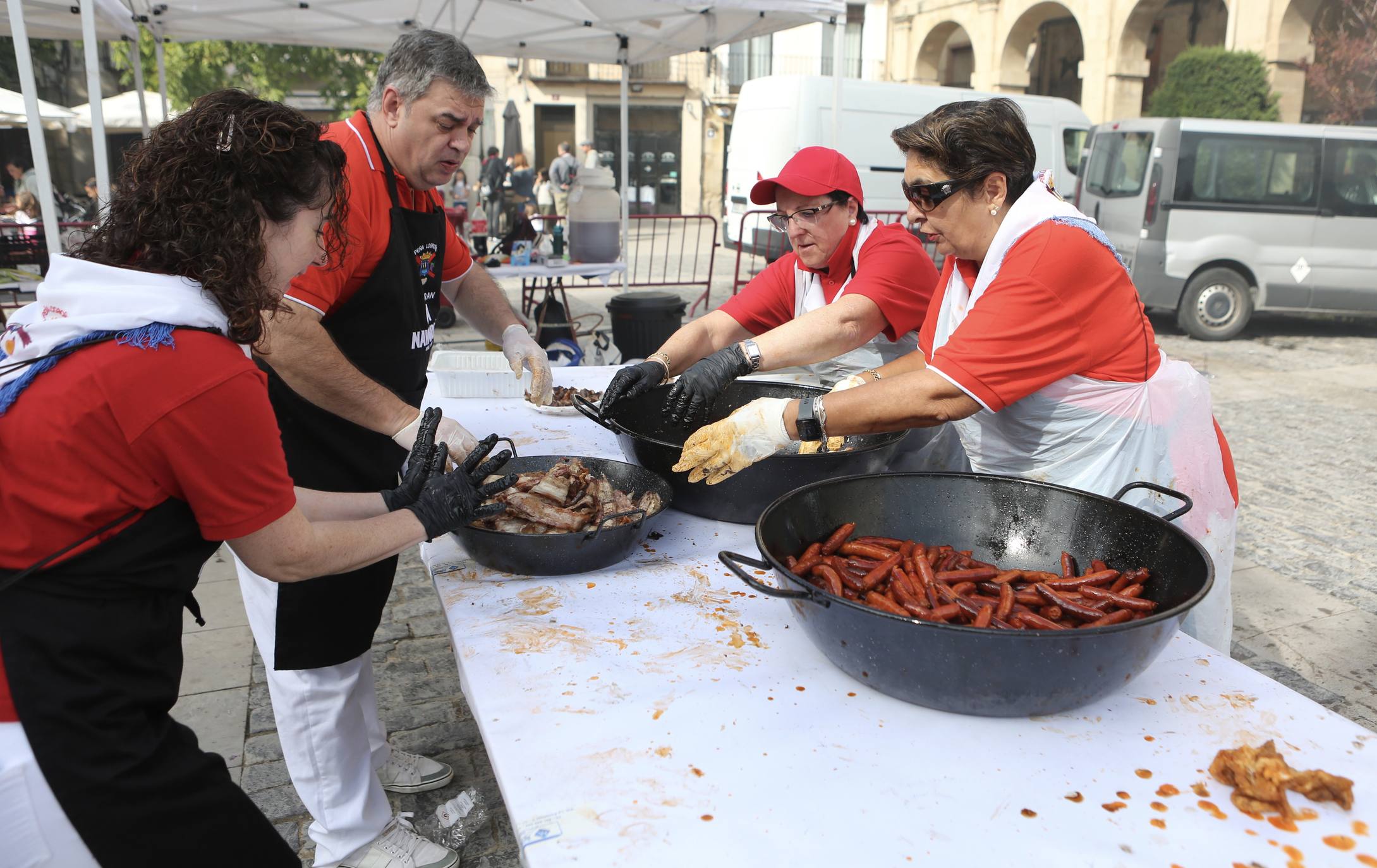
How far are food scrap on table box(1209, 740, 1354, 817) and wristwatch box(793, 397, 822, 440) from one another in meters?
1.06

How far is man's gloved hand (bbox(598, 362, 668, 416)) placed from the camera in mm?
2734

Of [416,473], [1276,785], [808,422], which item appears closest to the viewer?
[1276,785]

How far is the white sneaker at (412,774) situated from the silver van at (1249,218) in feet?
34.9

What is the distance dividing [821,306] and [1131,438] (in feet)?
4.20

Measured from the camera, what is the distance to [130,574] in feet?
4.85

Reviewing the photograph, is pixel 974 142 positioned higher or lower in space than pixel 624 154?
lower

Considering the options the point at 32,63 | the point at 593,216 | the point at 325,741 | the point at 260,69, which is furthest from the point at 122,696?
the point at 260,69

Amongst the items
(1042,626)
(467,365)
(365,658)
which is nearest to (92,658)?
(365,658)

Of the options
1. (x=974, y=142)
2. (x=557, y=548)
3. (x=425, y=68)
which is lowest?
(x=557, y=548)

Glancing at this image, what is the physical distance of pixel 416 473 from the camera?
6.75ft

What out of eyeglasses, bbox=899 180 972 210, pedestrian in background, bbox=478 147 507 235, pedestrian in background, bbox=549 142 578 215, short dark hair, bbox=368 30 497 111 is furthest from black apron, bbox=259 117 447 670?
pedestrian in background, bbox=549 142 578 215

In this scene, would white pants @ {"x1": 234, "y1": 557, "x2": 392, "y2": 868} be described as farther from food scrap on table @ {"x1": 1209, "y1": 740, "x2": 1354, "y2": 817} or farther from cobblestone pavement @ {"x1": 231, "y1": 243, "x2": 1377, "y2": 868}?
food scrap on table @ {"x1": 1209, "y1": 740, "x2": 1354, "y2": 817}

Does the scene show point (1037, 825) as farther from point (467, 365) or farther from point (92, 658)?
point (467, 365)

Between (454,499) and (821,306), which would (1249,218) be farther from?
(454,499)
